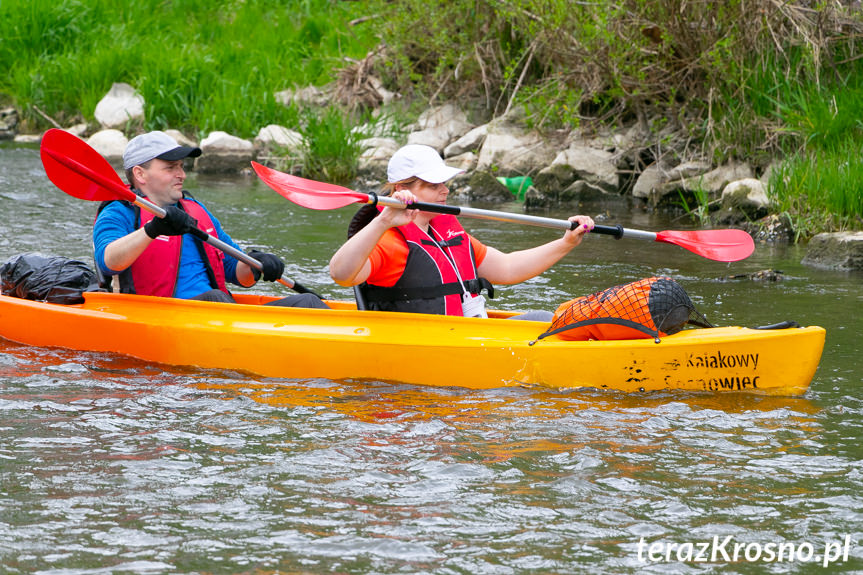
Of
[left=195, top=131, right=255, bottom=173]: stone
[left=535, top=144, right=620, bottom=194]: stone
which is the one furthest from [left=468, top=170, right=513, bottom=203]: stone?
[left=195, top=131, right=255, bottom=173]: stone

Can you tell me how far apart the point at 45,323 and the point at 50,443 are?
5.18ft

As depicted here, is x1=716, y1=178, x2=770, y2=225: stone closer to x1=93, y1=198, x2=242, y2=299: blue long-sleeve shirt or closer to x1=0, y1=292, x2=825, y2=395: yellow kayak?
x1=0, y1=292, x2=825, y2=395: yellow kayak

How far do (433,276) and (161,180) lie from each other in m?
1.23

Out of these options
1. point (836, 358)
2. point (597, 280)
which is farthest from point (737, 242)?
point (597, 280)

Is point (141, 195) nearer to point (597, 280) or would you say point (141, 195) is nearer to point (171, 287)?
point (171, 287)

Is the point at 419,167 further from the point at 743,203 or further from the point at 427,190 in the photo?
the point at 743,203

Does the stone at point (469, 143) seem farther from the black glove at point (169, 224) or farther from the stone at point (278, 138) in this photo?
the black glove at point (169, 224)

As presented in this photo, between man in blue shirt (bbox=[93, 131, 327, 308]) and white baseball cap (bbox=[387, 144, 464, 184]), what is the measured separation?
812 millimetres

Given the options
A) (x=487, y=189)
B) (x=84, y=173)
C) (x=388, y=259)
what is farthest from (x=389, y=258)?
(x=487, y=189)

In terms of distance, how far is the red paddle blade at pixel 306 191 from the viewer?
462 cm

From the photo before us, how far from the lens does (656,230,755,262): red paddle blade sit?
4773 millimetres

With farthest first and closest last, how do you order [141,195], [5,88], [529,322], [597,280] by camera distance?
1. [5,88]
2. [597,280]
3. [141,195]
4. [529,322]

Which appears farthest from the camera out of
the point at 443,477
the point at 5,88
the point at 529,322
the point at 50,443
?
the point at 5,88

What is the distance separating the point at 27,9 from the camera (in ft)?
45.8
